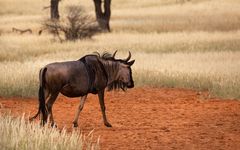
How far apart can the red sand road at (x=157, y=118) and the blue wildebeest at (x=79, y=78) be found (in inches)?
29.5

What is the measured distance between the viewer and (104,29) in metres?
36.0

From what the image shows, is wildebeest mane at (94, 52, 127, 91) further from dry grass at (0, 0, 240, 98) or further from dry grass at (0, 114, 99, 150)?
dry grass at (0, 0, 240, 98)

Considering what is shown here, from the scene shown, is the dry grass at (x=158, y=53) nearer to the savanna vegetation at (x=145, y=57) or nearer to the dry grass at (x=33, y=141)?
the savanna vegetation at (x=145, y=57)

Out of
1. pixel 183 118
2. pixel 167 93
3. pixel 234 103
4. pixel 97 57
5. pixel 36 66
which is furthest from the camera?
pixel 36 66

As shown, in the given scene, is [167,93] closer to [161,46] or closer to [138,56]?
[138,56]

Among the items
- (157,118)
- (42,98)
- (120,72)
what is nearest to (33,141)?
(42,98)

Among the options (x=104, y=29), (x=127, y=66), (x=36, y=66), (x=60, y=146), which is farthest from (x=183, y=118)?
(x=104, y=29)

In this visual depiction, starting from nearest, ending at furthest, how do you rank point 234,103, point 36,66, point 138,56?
1. point 234,103
2. point 36,66
3. point 138,56

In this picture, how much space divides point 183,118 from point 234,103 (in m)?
2.28

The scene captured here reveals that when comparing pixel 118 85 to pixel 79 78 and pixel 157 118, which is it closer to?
pixel 79 78

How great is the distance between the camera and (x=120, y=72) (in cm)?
1120

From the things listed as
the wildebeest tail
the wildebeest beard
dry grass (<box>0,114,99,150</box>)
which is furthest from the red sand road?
dry grass (<box>0,114,99,150</box>)

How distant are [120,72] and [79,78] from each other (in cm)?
93

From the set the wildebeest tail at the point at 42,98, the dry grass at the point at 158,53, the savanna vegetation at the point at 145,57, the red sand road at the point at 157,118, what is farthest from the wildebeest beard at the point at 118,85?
the dry grass at the point at 158,53
